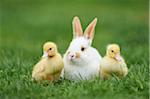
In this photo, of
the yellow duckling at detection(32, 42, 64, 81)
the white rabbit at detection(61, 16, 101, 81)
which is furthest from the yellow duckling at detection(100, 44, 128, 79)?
the yellow duckling at detection(32, 42, 64, 81)

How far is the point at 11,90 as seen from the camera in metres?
6.35

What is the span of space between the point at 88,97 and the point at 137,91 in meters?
0.54

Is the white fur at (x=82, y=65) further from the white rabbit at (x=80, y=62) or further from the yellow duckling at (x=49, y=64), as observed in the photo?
the yellow duckling at (x=49, y=64)

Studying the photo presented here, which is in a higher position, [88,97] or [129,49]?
[129,49]

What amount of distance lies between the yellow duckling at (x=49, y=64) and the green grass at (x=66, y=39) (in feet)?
0.38

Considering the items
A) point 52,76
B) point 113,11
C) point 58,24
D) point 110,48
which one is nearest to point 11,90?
point 52,76

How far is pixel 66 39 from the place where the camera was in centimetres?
1241

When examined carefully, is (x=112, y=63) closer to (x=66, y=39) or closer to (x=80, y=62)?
(x=80, y=62)

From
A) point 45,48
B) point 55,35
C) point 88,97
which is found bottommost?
point 88,97

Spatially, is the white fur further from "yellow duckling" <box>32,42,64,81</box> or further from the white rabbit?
"yellow duckling" <box>32,42,64,81</box>

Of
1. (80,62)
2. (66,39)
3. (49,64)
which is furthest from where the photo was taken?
(66,39)

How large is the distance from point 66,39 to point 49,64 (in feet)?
19.5

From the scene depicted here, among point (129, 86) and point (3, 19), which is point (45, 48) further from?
point (3, 19)

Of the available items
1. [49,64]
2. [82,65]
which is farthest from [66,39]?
[49,64]
